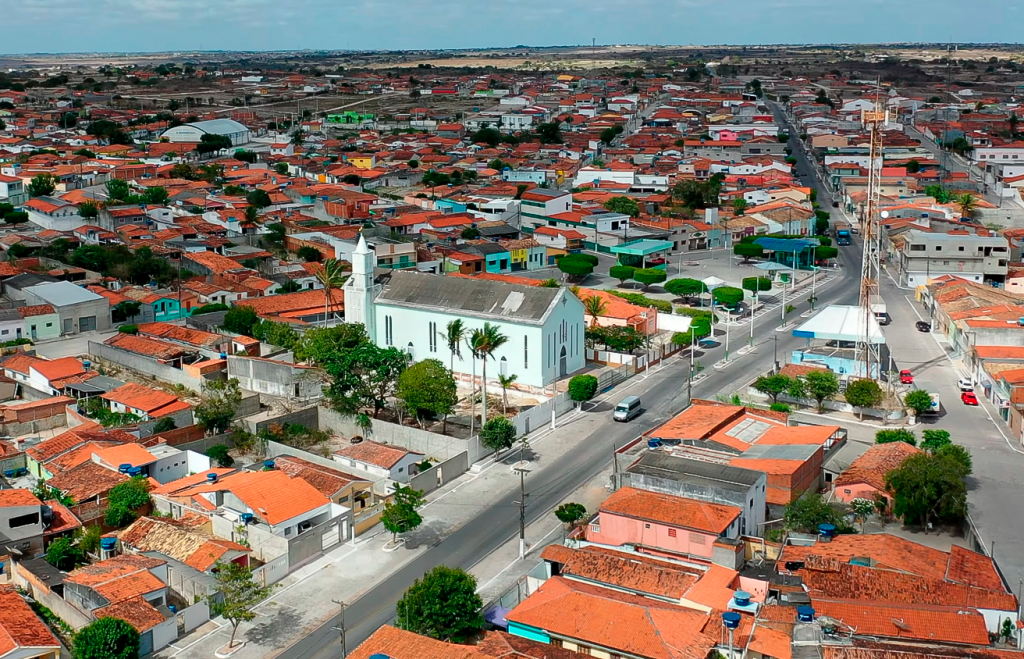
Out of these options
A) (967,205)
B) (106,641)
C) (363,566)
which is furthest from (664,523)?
(967,205)

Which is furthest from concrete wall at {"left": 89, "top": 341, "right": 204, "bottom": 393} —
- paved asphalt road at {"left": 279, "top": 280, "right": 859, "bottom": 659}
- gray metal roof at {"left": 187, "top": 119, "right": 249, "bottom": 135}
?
gray metal roof at {"left": 187, "top": 119, "right": 249, "bottom": 135}

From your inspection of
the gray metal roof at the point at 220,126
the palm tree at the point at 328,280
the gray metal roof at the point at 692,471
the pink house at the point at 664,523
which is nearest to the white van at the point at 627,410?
the gray metal roof at the point at 692,471

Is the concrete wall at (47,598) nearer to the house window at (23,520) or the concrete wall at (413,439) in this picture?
the house window at (23,520)

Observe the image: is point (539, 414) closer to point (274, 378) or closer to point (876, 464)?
point (274, 378)

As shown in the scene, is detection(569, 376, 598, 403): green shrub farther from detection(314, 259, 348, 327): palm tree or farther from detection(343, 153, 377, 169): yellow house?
detection(343, 153, 377, 169): yellow house

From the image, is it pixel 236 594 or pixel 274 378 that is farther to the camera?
pixel 274 378

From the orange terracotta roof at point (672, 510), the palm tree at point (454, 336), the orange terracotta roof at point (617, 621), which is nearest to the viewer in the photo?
the orange terracotta roof at point (617, 621)
